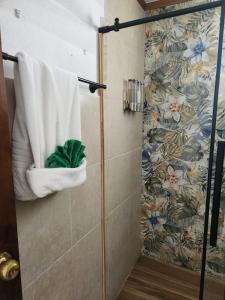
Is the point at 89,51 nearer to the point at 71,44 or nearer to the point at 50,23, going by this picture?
the point at 71,44

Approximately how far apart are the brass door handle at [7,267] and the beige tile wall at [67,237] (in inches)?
7.4

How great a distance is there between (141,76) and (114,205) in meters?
1.19

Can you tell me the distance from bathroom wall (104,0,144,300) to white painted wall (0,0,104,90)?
6.7 inches

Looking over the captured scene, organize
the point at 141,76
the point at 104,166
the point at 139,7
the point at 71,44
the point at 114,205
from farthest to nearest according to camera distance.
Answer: the point at 141,76
the point at 139,7
the point at 114,205
the point at 104,166
the point at 71,44

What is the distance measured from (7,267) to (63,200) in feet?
1.45

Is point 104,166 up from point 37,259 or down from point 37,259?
up

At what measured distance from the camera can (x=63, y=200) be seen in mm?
1070

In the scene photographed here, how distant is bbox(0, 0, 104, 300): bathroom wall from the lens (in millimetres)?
830

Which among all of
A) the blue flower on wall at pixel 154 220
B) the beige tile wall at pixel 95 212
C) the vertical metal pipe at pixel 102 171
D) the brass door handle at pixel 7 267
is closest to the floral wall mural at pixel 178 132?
the blue flower on wall at pixel 154 220

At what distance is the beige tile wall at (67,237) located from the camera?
0.90 meters

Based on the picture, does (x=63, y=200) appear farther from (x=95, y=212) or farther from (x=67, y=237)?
(x=95, y=212)

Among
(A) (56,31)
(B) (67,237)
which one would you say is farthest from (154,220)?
(A) (56,31)

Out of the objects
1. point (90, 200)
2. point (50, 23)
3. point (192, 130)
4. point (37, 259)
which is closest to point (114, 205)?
point (90, 200)

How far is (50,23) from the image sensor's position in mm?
919
